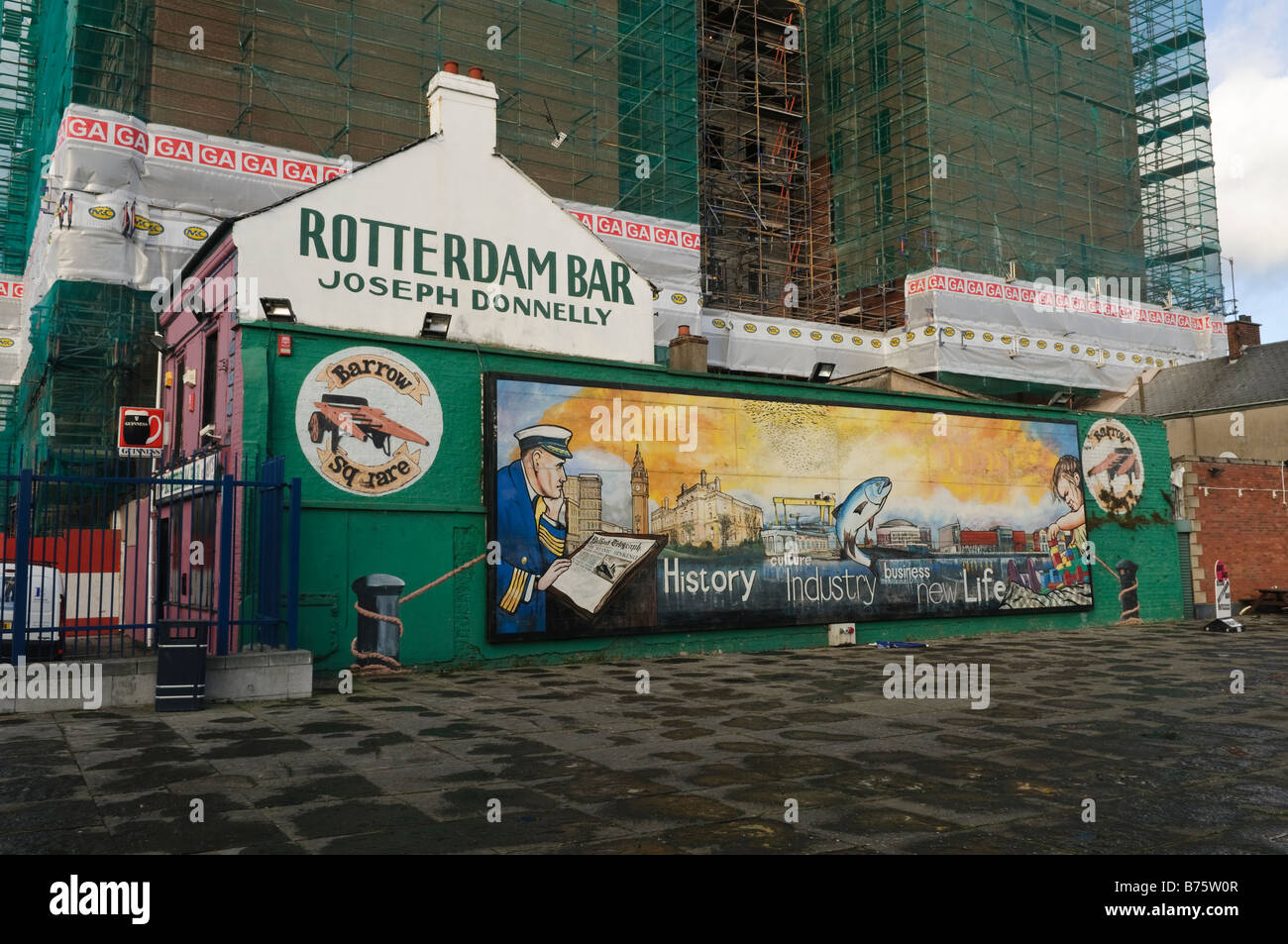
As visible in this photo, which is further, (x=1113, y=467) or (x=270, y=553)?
(x=1113, y=467)

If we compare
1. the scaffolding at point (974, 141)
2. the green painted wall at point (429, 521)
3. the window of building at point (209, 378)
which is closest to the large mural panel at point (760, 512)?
the green painted wall at point (429, 521)

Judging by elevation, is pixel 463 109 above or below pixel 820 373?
above

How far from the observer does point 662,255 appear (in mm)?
29656

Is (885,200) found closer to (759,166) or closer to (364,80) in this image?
(759,166)

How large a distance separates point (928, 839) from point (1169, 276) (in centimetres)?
4343

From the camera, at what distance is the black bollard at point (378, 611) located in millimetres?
13672

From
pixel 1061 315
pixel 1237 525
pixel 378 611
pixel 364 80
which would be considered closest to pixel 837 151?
pixel 1061 315

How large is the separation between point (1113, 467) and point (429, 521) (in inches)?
684

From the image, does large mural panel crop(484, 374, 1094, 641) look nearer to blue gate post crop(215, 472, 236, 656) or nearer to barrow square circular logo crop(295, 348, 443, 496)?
→ barrow square circular logo crop(295, 348, 443, 496)

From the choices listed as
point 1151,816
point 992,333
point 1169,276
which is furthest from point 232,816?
point 1169,276

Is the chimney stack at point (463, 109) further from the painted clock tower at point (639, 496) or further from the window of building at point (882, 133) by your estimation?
the window of building at point (882, 133)

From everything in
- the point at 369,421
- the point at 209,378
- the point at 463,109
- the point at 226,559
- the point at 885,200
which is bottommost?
the point at 226,559
